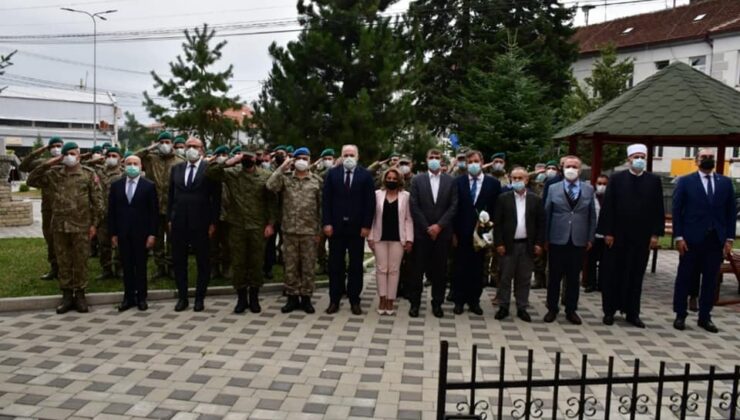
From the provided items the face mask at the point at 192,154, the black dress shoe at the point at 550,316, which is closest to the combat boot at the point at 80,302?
the face mask at the point at 192,154

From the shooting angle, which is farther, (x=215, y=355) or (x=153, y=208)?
(x=153, y=208)

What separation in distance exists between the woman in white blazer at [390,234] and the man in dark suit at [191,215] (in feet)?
6.96

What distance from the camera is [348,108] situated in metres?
16.8

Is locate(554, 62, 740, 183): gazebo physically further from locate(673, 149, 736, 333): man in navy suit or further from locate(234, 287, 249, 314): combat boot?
locate(234, 287, 249, 314): combat boot

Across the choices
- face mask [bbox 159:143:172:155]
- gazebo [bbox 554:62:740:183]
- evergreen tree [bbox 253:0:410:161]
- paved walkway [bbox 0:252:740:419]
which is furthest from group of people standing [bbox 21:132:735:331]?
evergreen tree [bbox 253:0:410:161]

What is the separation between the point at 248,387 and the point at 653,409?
3.27 metres

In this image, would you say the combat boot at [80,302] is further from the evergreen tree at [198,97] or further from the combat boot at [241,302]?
the evergreen tree at [198,97]

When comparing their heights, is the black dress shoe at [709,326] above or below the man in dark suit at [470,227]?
below

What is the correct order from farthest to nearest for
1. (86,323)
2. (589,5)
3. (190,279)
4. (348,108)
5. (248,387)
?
(589,5)
(348,108)
(190,279)
(86,323)
(248,387)

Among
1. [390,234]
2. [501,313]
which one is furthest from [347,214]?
[501,313]

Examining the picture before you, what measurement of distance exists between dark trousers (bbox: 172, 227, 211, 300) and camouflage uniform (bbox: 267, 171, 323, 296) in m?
1.02

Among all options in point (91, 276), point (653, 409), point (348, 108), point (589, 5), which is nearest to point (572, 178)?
point (653, 409)

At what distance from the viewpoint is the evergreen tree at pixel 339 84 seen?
1698 centimetres

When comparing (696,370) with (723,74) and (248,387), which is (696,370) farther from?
(723,74)
